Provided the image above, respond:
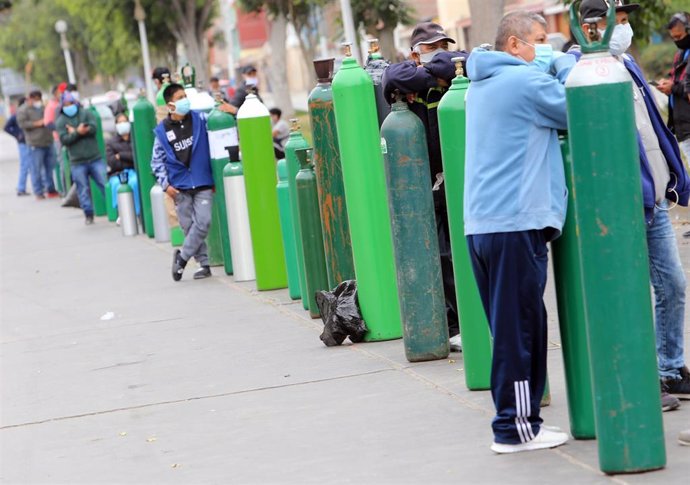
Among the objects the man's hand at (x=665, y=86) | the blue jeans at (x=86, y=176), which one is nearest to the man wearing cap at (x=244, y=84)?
the blue jeans at (x=86, y=176)

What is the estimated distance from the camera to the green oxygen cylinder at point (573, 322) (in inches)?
226

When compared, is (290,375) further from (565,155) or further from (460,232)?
(565,155)

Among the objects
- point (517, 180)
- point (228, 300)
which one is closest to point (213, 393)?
point (517, 180)

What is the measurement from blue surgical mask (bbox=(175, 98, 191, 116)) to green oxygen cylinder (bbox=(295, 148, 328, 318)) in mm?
3018

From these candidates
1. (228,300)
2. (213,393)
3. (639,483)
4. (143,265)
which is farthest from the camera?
(143,265)

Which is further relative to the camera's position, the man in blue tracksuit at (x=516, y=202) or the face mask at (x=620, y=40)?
the face mask at (x=620, y=40)

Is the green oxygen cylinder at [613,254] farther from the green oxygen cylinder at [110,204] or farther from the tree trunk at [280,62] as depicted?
the tree trunk at [280,62]

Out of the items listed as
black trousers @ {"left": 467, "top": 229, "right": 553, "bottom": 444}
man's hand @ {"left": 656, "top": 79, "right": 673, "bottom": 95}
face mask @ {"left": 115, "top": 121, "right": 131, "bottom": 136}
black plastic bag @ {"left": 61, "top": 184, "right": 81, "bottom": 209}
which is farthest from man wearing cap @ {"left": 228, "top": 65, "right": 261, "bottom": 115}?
black trousers @ {"left": 467, "top": 229, "right": 553, "bottom": 444}

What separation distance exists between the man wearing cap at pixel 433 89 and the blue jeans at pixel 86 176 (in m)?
13.4

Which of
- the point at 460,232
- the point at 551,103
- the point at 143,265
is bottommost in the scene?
the point at 143,265

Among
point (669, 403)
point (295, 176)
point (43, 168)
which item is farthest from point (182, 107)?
point (43, 168)

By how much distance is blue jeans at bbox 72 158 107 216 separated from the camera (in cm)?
2117

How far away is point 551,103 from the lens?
18.4ft

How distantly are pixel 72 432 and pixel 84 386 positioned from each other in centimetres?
138
